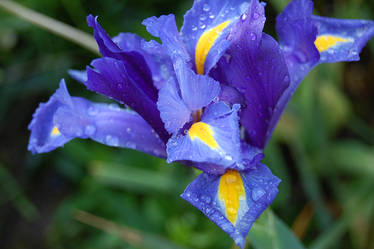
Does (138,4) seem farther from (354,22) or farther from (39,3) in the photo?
(354,22)

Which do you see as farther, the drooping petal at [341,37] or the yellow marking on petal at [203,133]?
the drooping petal at [341,37]

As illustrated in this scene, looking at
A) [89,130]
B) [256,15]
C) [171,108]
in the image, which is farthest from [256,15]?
[89,130]

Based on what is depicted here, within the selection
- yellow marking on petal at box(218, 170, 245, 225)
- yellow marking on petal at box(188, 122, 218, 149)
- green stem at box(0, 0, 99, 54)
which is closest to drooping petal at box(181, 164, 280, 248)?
yellow marking on petal at box(218, 170, 245, 225)

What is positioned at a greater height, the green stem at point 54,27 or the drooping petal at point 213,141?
the green stem at point 54,27

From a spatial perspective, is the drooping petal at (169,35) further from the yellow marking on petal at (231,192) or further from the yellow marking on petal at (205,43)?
the yellow marking on petal at (231,192)

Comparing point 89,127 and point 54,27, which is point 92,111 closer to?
point 89,127

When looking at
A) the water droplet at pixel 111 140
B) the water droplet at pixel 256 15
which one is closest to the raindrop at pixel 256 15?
the water droplet at pixel 256 15
